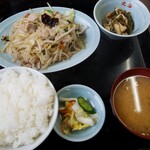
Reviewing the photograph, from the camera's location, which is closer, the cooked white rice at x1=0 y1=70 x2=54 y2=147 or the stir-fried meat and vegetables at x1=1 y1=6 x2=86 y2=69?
the cooked white rice at x1=0 y1=70 x2=54 y2=147

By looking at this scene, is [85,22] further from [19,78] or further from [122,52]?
[19,78]

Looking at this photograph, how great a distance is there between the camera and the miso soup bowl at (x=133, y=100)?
4.45 ft

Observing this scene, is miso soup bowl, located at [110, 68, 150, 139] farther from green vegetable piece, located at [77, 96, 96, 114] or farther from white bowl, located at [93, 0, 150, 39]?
white bowl, located at [93, 0, 150, 39]

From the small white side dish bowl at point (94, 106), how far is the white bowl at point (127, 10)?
55 cm

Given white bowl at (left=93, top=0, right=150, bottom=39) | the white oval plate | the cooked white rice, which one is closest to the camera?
the cooked white rice

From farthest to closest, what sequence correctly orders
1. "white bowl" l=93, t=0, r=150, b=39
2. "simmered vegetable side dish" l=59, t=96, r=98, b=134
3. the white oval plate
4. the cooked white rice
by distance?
"white bowl" l=93, t=0, r=150, b=39
the white oval plate
"simmered vegetable side dish" l=59, t=96, r=98, b=134
the cooked white rice

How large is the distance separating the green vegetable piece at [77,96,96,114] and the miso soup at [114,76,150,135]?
0.50 feet

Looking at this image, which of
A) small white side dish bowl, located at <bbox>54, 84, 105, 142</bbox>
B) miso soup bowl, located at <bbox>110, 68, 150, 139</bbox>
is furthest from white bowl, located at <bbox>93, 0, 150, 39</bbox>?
small white side dish bowl, located at <bbox>54, 84, 105, 142</bbox>

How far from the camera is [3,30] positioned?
1.83 m

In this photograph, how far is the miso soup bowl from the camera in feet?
4.45

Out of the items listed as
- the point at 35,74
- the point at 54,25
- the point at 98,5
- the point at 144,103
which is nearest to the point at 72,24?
the point at 54,25

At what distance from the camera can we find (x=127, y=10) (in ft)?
6.48

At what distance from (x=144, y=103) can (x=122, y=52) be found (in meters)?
0.53

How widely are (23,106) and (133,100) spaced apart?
0.68 meters
